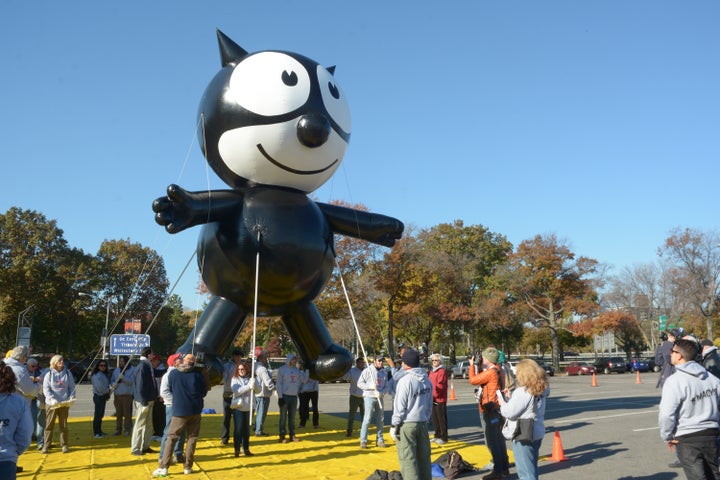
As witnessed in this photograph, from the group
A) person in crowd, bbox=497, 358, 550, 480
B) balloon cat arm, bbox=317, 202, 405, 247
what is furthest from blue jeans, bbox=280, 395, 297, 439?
person in crowd, bbox=497, 358, 550, 480

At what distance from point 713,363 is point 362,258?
69.1ft

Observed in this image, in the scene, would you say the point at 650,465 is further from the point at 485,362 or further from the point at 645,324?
the point at 645,324

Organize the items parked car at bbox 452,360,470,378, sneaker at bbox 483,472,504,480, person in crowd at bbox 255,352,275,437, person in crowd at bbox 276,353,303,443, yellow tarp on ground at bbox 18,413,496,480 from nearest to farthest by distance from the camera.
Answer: sneaker at bbox 483,472,504,480
yellow tarp on ground at bbox 18,413,496,480
person in crowd at bbox 255,352,275,437
person in crowd at bbox 276,353,303,443
parked car at bbox 452,360,470,378

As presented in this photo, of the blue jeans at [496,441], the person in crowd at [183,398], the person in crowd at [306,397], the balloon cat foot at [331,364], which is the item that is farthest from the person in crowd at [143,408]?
the blue jeans at [496,441]

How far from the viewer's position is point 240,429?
792 centimetres

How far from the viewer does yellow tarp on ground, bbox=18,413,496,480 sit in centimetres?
689

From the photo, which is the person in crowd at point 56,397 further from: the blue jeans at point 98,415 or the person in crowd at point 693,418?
the person in crowd at point 693,418

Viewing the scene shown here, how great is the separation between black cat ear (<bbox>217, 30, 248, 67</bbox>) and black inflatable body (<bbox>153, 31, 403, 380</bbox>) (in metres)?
0.02

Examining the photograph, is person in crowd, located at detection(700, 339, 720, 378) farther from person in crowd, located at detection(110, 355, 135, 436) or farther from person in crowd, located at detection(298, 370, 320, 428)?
person in crowd, located at detection(110, 355, 135, 436)

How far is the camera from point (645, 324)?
166ft

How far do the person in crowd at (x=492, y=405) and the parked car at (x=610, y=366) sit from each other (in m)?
32.8

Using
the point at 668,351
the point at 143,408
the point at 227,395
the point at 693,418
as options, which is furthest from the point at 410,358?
the point at 668,351

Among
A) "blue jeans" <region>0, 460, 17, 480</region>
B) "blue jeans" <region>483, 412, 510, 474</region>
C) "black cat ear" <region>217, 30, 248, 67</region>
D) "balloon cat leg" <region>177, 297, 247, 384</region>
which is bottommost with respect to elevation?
"blue jeans" <region>483, 412, 510, 474</region>

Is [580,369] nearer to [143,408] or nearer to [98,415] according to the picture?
[98,415]
